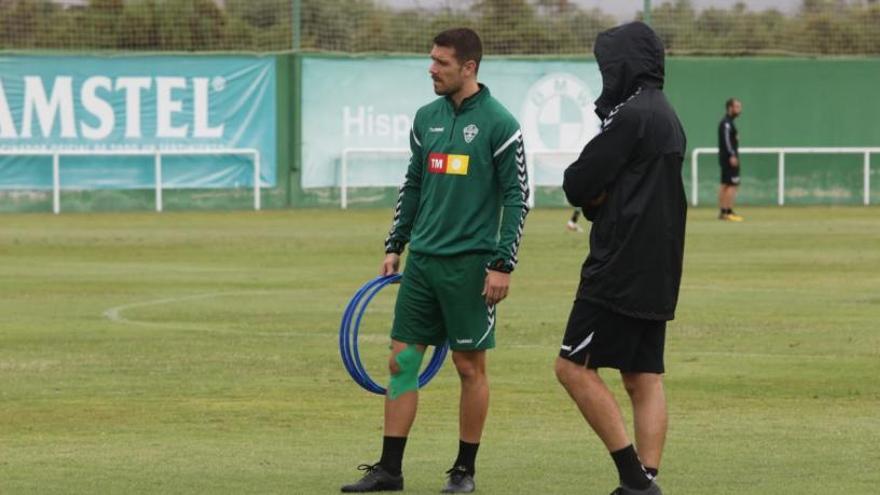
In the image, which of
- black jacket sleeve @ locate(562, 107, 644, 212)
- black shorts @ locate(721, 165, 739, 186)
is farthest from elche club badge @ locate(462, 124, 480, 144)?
black shorts @ locate(721, 165, 739, 186)

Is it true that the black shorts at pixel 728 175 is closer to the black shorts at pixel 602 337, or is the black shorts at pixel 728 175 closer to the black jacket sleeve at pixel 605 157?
the black shorts at pixel 602 337

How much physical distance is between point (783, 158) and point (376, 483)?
3202 centimetres

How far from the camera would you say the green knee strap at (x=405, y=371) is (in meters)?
9.23

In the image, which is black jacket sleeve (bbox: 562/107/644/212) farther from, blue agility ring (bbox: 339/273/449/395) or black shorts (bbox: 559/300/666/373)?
blue agility ring (bbox: 339/273/449/395)

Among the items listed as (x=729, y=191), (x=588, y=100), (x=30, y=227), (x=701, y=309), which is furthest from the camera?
(x=588, y=100)

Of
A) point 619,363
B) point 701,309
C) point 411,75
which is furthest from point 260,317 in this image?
point 411,75

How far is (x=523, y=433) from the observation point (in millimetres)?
11070

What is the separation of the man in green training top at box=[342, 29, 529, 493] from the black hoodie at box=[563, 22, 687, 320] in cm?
86

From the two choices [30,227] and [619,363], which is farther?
[30,227]

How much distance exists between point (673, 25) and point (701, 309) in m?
23.8

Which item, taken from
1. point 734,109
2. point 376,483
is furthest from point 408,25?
point 376,483

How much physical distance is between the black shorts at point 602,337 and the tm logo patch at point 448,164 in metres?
1.08

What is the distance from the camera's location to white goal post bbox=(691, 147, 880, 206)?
39.7 meters

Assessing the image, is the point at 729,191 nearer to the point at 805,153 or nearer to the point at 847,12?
the point at 805,153
